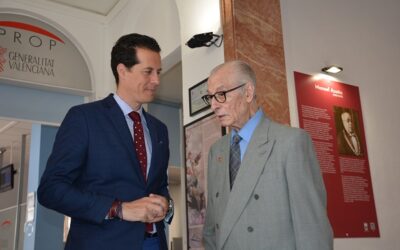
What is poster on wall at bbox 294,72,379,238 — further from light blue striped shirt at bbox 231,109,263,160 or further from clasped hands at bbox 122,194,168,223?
clasped hands at bbox 122,194,168,223

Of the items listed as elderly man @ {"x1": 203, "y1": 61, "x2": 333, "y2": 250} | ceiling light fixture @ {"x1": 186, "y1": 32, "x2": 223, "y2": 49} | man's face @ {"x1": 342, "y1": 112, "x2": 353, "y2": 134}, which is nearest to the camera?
elderly man @ {"x1": 203, "y1": 61, "x2": 333, "y2": 250}

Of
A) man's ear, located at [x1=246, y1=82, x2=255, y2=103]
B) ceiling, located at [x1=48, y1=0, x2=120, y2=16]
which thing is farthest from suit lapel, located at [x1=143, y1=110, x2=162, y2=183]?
ceiling, located at [x1=48, y1=0, x2=120, y2=16]

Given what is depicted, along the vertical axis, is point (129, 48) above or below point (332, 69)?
below

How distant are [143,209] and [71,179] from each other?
304 millimetres

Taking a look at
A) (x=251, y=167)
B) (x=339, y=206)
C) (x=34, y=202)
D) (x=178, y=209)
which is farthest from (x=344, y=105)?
(x=178, y=209)

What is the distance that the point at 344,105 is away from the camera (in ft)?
12.7

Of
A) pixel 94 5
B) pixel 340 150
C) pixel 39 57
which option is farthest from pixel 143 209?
pixel 94 5

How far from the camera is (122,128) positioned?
1762 mm

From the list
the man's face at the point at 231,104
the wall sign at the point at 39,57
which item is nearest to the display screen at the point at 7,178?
the wall sign at the point at 39,57

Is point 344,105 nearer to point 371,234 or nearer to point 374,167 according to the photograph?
point 374,167

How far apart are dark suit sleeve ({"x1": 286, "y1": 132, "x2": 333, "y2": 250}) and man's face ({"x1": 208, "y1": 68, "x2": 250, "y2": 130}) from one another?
12.3 inches

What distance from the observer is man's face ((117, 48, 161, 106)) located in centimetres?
193

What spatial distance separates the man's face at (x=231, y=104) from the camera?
1950mm

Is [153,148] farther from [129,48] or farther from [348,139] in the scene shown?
[348,139]
